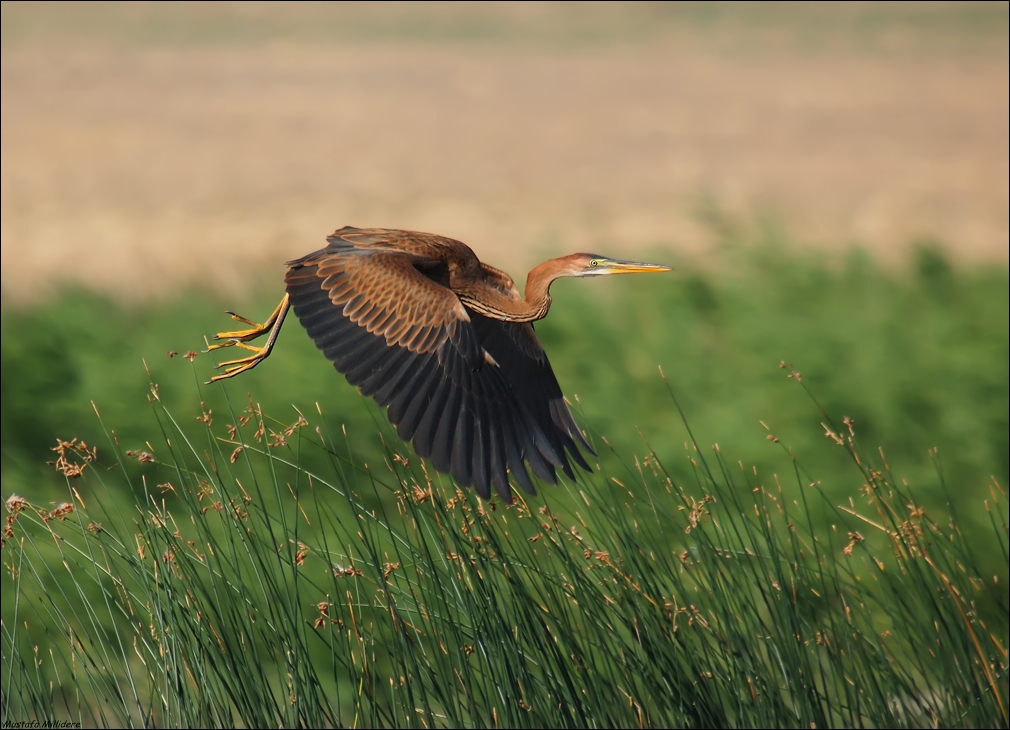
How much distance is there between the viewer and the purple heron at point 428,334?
10.4 ft

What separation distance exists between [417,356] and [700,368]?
4.15m

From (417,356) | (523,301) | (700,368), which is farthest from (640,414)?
(417,356)

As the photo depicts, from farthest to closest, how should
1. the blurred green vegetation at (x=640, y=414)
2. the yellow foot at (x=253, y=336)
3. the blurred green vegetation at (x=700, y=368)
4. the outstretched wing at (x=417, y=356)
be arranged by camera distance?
the blurred green vegetation at (x=700, y=368), the blurred green vegetation at (x=640, y=414), the outstretched wing at (x=417, y=356), the yellow foot at (x=253, y=336)

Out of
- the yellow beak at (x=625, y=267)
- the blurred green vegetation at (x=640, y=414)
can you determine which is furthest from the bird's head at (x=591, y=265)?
the blurred green vegetation at (x=640, y=414)

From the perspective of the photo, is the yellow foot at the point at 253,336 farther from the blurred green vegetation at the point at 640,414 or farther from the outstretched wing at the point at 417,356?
the blurred green vegetation at the point at 640,414

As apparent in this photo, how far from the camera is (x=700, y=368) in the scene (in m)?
7.19

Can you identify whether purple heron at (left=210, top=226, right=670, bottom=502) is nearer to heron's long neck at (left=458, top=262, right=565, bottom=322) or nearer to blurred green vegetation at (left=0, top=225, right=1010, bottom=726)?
heron's long neck at (left=458, top=262, right=565, bottom=322)

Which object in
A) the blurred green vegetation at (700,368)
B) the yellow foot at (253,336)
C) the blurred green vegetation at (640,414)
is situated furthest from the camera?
the blurred green vegetation at (700,368)

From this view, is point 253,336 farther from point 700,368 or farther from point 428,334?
point 700,368

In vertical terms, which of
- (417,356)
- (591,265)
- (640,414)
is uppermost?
(591,265)

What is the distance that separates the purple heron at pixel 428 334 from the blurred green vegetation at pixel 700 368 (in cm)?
281

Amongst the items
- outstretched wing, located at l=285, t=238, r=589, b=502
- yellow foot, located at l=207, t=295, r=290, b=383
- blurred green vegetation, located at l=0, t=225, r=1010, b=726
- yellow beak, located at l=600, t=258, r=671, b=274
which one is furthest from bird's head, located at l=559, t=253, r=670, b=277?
blurred green vegetation, located at l=0, t=225, r=1010, b=726

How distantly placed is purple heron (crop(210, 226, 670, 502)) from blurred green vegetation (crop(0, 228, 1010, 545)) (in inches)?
111

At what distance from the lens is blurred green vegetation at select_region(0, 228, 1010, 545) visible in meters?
6.49
